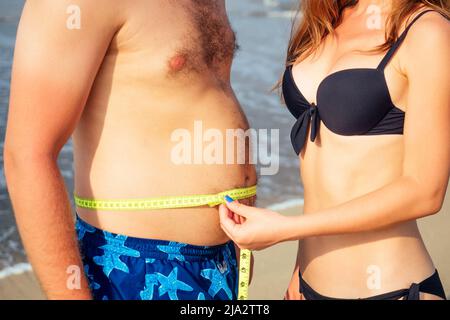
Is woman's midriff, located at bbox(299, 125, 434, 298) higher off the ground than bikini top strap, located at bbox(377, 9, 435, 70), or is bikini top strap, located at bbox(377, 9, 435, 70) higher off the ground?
bikini top strap, located at bbox(377, 9, 435, 70)

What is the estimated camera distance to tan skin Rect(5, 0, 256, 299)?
2.25m

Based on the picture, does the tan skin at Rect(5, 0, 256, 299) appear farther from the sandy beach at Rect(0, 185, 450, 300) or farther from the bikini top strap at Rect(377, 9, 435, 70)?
the sandy beach at Rect(0, 185, 450, 300)

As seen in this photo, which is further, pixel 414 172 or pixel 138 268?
pixel 138 268

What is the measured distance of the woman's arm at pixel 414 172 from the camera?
8.03ft

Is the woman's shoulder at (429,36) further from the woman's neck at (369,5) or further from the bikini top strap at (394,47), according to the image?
the woman's neck at (369,5)

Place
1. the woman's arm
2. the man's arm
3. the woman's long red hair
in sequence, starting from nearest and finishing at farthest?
the man's arm → the woman's arm → the woman's long red hair

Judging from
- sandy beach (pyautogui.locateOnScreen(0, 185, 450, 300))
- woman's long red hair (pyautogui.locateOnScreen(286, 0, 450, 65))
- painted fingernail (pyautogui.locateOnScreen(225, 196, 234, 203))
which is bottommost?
sandy beach (pyautogui.locateOnScreen(0, 185, 450, 300))

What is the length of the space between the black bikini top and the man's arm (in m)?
1.02

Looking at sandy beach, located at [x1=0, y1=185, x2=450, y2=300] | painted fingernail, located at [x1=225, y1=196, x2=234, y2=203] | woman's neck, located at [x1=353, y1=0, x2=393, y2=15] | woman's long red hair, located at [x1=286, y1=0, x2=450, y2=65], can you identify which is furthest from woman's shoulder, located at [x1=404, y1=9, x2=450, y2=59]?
sandy beach, located at [x1=0, y1=185, x2=450, y2=300]

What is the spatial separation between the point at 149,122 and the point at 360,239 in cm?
102

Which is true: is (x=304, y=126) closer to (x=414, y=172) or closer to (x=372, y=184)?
(x=372, y=184)

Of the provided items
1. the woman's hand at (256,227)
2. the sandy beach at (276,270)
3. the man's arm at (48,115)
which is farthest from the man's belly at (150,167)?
the sandy beach at (276,270)

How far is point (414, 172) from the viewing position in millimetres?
Answer: 2516

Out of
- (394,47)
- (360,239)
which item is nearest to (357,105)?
(394,47)
